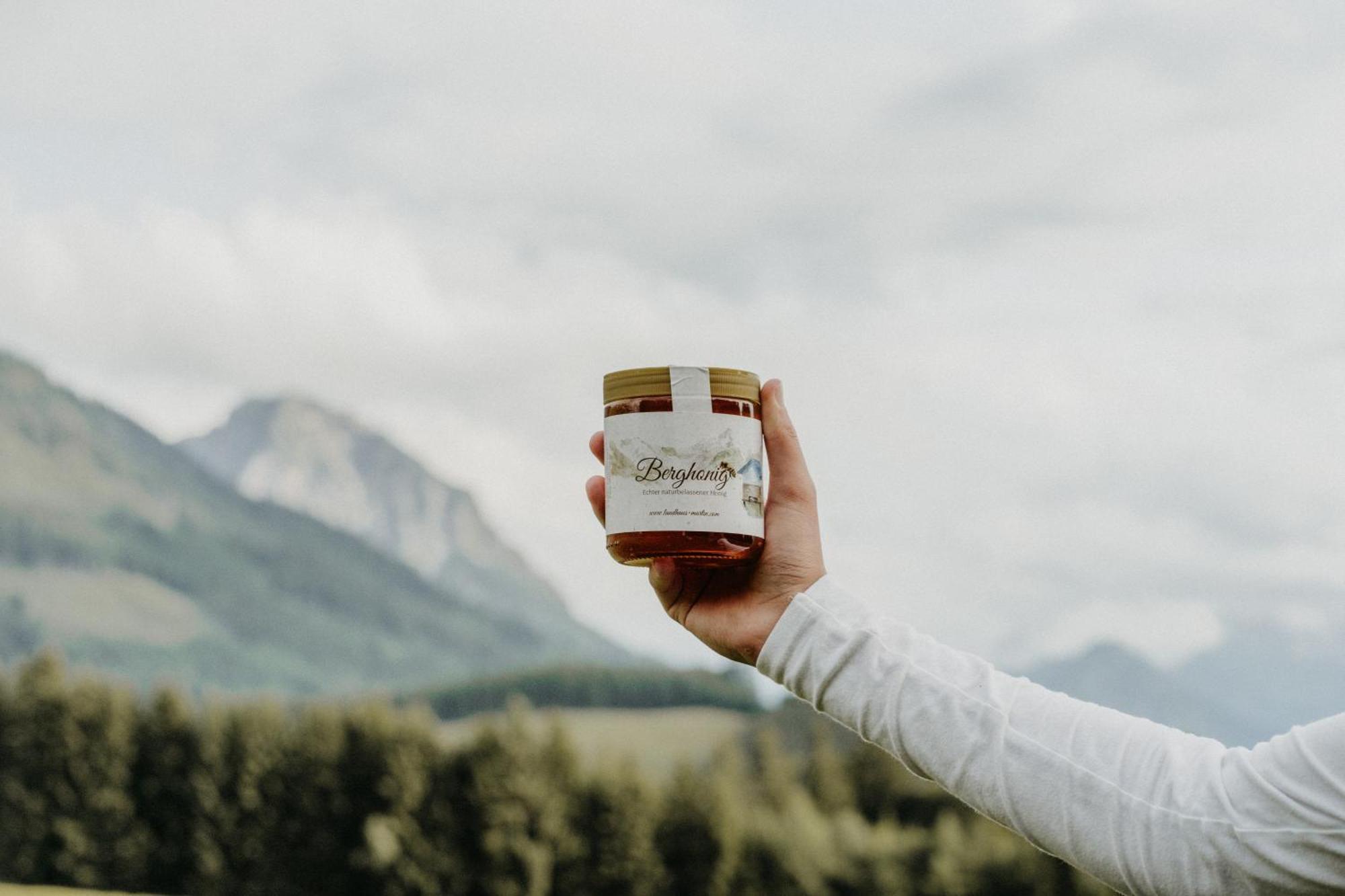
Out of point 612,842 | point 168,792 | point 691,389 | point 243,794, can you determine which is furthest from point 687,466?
point 168,792

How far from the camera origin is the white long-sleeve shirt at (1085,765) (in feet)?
6.91

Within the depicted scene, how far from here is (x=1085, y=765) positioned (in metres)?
2.25

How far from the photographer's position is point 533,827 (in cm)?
2386

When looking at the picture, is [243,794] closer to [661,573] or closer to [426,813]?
[426,813]

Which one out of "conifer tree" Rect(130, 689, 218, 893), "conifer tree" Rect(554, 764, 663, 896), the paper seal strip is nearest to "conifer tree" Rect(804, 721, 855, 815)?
"conifer tree" Rect(554, 764, 663, 896)

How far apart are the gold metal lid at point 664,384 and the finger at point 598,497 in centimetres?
21

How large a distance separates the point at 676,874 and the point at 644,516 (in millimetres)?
21029

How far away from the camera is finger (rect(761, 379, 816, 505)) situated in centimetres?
283

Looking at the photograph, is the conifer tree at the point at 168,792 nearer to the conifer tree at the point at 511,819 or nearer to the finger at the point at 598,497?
the conifer tree at the point at 511,819

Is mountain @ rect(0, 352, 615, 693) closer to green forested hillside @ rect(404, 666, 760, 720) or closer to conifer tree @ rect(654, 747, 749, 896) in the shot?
A: green forested hillside @ rect(404, 666, 760, 720)

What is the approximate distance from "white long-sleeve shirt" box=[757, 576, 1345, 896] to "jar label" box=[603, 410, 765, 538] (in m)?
0.28

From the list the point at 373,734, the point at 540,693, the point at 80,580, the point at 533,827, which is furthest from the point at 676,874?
the point at 80,580

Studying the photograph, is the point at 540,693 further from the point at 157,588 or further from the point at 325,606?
the point at 325,606

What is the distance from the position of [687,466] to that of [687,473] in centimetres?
1
